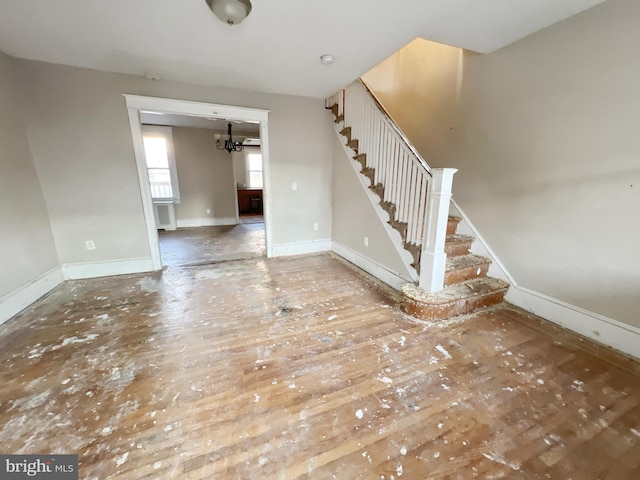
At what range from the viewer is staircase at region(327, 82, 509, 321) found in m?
2.36

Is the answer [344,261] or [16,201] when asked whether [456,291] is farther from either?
[16,201]

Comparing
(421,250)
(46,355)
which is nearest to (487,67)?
(421,250)

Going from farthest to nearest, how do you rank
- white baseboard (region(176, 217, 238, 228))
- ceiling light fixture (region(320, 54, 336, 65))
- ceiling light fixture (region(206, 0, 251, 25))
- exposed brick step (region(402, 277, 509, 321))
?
1. white baseboard (region(176, 217, 238, 228))
2. ceiling light fixture (region(320, 54, 336, 65))
3. exposed brick step (region(402, 277, 509, 321))
4. ceiling light fixture (region(206, 0, 251, 25))

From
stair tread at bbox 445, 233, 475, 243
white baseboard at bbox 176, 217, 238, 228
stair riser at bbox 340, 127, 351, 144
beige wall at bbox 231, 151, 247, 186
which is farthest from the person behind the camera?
beige wall at bbox 231, 151, 247, 186

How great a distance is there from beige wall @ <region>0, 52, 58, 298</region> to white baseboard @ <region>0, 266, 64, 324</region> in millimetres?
47

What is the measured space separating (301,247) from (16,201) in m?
3.25

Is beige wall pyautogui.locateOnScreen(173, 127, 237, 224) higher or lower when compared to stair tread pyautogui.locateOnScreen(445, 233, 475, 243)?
higher

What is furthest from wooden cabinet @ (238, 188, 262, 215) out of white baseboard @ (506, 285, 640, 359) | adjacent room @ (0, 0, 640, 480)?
white baseboard @ (506, 285, 640, 359)

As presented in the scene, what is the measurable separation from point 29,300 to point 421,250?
3.95 m

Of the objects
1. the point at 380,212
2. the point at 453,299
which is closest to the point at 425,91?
the point at 380,212

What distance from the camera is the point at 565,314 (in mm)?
2182

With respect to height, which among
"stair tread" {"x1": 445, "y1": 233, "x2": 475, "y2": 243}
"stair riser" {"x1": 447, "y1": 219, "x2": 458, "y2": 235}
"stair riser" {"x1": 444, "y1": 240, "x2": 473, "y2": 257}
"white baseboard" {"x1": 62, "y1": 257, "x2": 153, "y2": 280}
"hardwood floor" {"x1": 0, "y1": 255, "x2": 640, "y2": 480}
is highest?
"stair riser" {"x1": 447, "y1": 219, "x2": 458, "y2": 235}

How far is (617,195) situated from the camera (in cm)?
185

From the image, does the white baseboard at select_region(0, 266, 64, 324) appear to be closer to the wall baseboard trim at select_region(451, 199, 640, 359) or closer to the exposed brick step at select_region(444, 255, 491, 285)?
the exposed brick step at select_region(444, 255, 491, 285)
